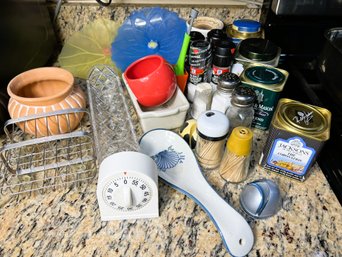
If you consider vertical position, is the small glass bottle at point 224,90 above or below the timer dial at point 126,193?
above

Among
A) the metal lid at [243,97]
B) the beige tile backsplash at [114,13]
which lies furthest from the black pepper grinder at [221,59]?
the beige tile backsplash at [114,13]

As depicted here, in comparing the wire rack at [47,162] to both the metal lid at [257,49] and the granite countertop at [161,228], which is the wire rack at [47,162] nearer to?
the granite countertop at [161,228]

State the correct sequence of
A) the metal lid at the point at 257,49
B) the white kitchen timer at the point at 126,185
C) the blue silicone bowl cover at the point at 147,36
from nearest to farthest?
the white kitchen timer at the point at 126,185 < the metal lid at the point at 257,49 < the blue silicone bowl cover at the point at 147,36

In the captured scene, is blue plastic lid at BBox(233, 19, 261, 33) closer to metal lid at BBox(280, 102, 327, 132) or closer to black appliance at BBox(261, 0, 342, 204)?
black appliance at BBox(261, 0, 342, 204)

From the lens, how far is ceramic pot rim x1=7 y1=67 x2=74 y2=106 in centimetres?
53

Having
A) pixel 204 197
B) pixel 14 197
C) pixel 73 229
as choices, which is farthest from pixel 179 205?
pixel 14 197

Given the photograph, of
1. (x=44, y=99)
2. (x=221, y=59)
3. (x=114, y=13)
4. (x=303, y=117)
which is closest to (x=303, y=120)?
(x=303, y=117)

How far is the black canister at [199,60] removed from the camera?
2.04 ft

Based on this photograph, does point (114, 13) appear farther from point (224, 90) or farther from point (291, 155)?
point (291, 155)

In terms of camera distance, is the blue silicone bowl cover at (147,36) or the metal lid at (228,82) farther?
the blue silicone bowl cover at (147,36)

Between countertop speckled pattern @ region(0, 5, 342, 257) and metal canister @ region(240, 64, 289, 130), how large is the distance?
149mm

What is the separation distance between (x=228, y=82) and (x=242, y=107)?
0.06 metres

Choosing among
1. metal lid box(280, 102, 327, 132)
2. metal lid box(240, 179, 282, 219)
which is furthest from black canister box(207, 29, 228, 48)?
metal lid box(240, 179, 282, 219)

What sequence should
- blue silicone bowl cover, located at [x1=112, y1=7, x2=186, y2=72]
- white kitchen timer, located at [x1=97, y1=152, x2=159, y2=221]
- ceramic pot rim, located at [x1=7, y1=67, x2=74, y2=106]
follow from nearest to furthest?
white kitchen timer, located at [x1=97, y1=152, x2=159, y2=221] → ceramic pot rim, located at [x1=7, y1=67, x2=74, y2=106] → blue silicone bowl cover, located at [x1=112, y1=7, x2=186, y2=72]
